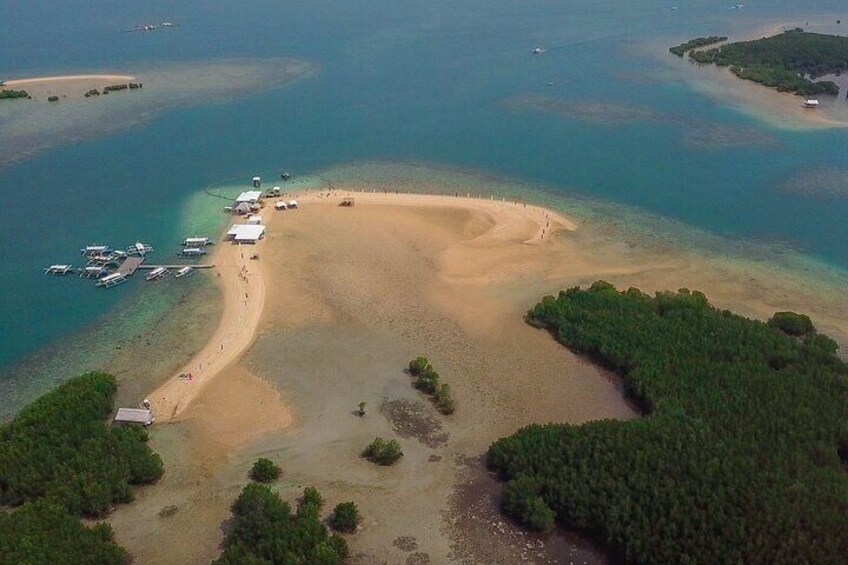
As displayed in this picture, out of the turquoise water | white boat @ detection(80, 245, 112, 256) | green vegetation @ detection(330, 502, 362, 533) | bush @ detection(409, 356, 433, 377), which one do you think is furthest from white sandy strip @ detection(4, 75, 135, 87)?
green vegetation @ detection(330, 502, 362, 533)

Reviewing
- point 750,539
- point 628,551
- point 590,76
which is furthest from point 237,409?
point 590,76

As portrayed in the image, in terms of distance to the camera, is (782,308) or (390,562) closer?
(390,562)

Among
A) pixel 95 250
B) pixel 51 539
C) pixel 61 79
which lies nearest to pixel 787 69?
pixel 95 250

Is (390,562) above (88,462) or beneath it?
beneath

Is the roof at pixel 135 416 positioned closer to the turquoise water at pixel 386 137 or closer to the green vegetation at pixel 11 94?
the turquoise water at pixel 386 137

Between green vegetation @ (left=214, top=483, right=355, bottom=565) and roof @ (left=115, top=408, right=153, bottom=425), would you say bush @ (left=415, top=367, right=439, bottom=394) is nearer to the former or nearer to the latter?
green vegetation @ (left=214, top=483, right=355, bottom=565)

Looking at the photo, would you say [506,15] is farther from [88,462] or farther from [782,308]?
[88,462]
